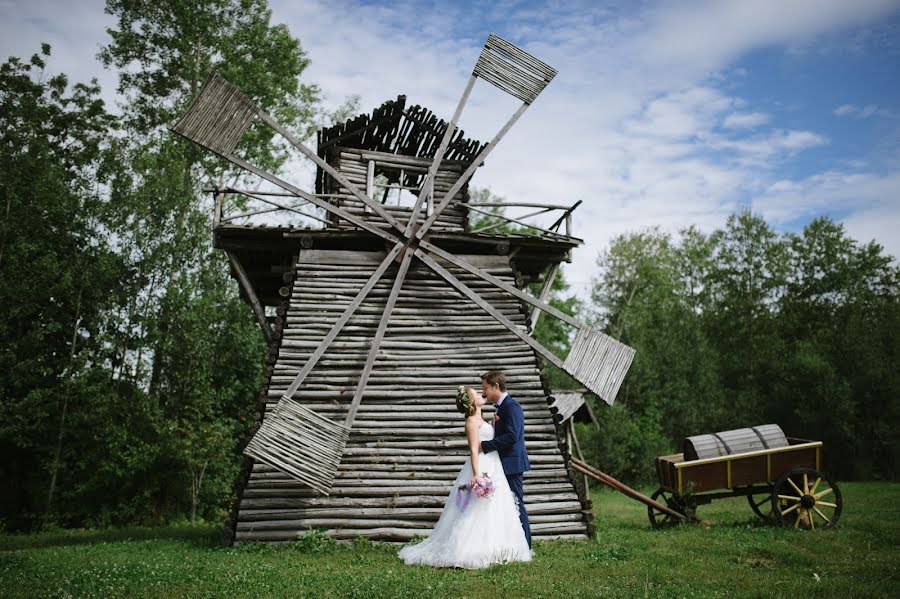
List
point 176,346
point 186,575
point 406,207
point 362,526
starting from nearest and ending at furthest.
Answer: point 186,575 → point 362,526 → point 406,207 → point 176,346

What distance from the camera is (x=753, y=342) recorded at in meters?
35.1

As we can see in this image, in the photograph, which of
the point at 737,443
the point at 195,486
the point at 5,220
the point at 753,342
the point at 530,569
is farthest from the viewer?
the point at 753,342

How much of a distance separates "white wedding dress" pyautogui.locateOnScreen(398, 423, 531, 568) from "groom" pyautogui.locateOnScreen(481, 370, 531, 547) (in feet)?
0.34

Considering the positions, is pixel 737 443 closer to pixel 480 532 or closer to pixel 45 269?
pixel 480 532

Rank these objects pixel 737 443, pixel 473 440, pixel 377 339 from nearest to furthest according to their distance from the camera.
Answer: pixel 473 440
pixel 377 339
pixel 737 443

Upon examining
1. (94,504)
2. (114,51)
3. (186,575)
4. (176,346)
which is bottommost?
(94,504)

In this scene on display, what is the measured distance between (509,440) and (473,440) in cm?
44

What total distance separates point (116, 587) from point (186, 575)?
2.75 feet

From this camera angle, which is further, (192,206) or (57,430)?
(192,206)

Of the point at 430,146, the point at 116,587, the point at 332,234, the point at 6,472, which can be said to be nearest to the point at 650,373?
the point at 430,146

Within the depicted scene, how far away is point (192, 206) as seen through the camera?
25.6 metres

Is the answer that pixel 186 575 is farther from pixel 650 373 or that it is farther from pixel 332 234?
pixel 650 373

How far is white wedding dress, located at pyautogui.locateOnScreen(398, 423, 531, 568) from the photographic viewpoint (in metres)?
7.73

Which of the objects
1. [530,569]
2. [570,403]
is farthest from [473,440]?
[570,403]
